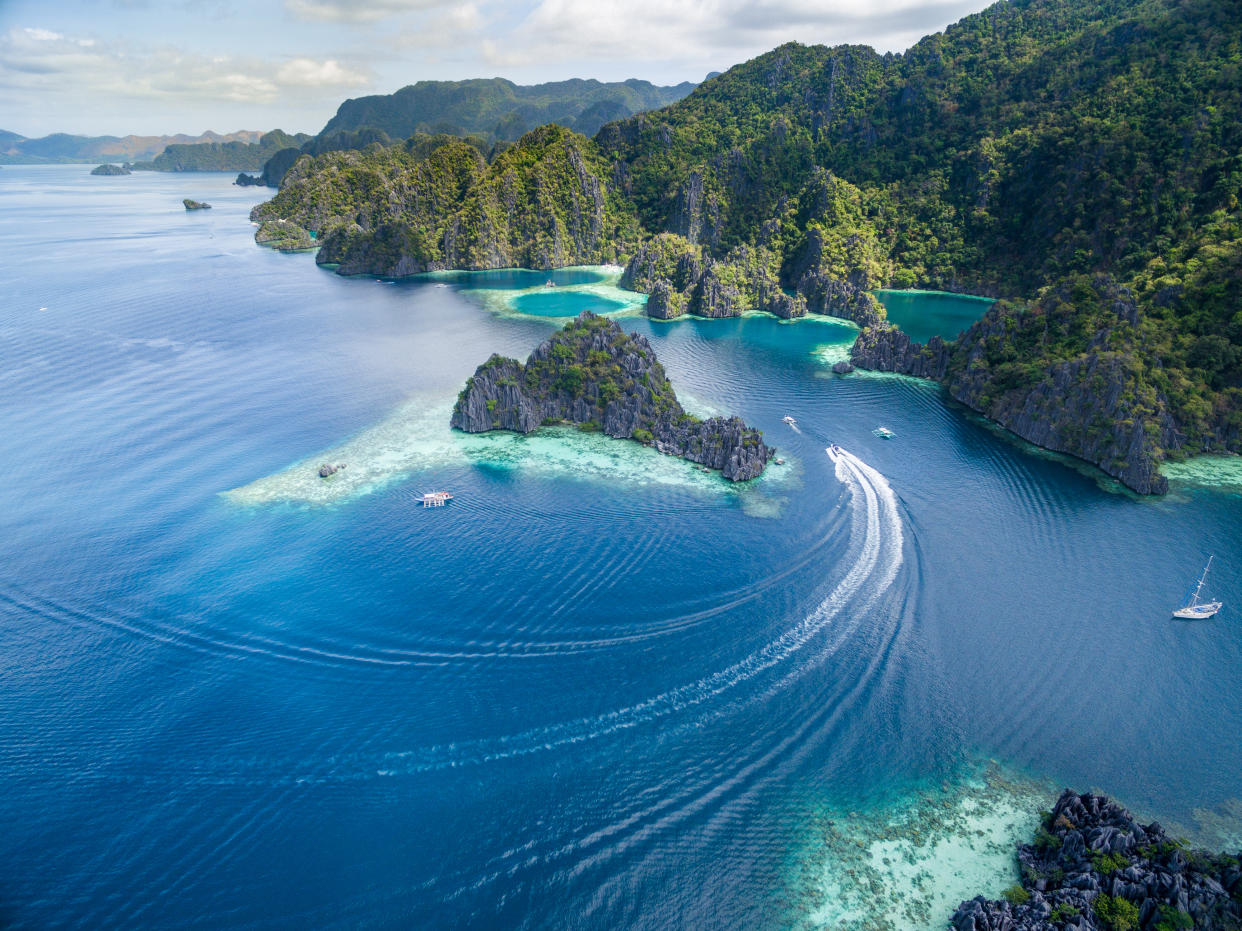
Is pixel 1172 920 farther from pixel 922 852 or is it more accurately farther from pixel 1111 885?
pixel 922 852

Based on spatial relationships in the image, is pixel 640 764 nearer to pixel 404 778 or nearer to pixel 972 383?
pixel 404 778

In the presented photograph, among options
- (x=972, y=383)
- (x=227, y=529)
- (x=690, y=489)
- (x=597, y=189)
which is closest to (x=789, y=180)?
(x=597, y=189)

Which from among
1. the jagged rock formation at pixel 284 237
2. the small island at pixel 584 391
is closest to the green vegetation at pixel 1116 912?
the small island at pixel 584 391

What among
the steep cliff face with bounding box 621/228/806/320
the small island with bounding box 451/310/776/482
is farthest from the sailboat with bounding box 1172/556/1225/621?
the steep cliff face with bounding box 621/228/806/320

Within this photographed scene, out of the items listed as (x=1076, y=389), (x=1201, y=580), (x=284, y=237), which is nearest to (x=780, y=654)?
(x=1201, y=580)

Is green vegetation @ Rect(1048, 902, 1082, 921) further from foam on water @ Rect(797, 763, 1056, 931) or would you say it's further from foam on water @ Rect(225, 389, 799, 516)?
foam on water @ Rect(225, 389, 799, 516)

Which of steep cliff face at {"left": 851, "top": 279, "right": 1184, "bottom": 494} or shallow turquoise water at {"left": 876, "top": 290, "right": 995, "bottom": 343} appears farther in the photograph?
shallow turquoise water at {"left": 876, "top": 290, "right": 995, "bottom": 343}
